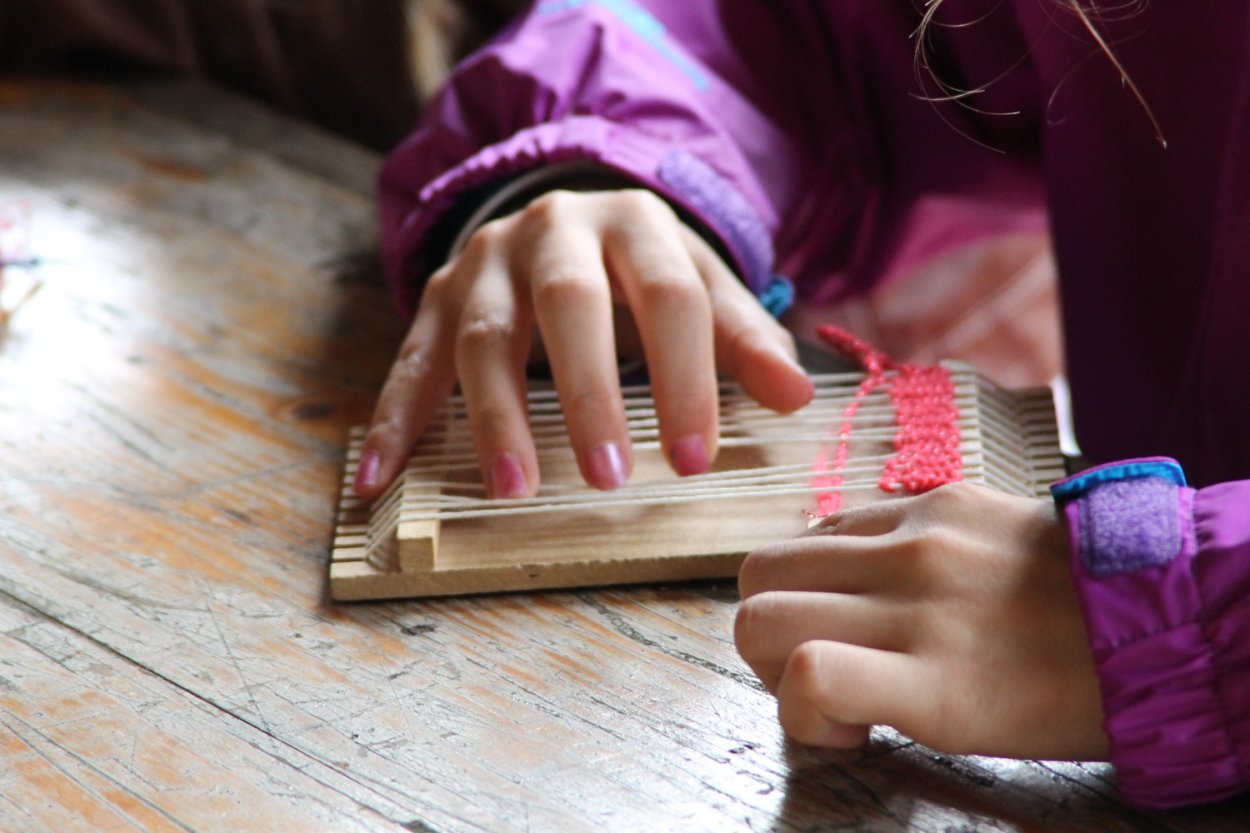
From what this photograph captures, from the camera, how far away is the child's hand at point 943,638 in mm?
532

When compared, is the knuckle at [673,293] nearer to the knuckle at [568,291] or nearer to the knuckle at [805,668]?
the knuckle at [568,291]

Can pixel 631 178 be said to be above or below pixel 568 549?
above

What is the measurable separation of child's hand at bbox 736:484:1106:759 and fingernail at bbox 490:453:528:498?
19 centimetres

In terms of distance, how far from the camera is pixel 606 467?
0.73 m

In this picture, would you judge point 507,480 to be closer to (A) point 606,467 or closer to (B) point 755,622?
(A) point 606,467

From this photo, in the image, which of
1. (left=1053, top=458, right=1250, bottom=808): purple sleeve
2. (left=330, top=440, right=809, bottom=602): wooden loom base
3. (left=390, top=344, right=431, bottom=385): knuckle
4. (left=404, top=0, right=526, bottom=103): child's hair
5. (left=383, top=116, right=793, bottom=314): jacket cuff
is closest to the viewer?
(left=1053, top=458, right=1250, bottom=808): purple sleeve

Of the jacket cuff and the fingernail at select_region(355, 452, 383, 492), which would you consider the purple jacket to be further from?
the fingernail at select_region(355, 452, 383, 492)

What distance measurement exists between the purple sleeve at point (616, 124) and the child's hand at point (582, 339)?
0.09 m

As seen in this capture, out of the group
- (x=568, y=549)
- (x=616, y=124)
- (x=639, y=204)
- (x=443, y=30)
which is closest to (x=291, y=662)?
(x=568, y=549)

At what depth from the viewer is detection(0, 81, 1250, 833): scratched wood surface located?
54cm

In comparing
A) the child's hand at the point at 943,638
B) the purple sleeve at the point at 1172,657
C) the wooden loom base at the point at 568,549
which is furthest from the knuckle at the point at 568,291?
the purple sleeve at the point at 1172,657

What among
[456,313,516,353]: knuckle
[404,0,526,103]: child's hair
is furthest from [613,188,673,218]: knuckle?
[404,0,526,103]: child's hair

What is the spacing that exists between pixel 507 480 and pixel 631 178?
1.00ft

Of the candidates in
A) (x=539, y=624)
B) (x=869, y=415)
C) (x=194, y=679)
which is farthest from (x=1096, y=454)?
(x=194, y=679)
